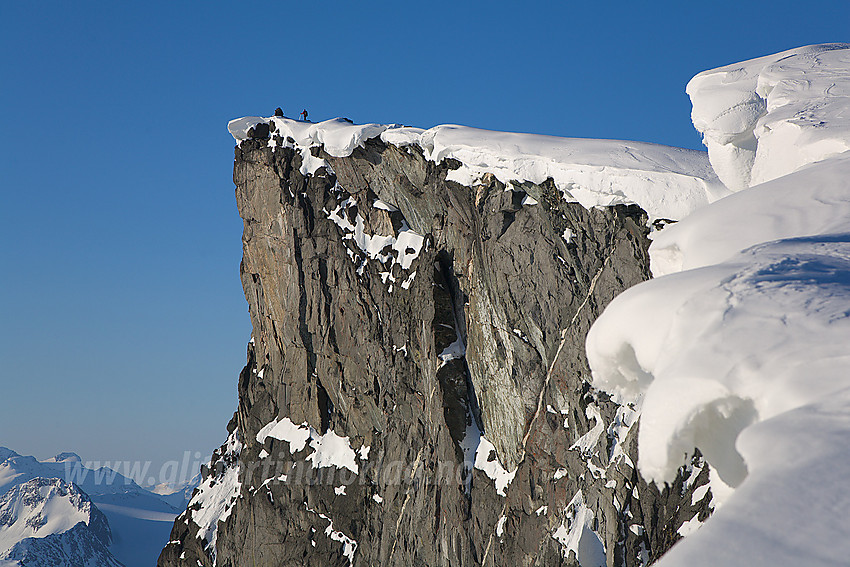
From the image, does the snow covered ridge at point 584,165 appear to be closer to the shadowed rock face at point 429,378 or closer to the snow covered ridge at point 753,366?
the shadowed rock face at point 429,378

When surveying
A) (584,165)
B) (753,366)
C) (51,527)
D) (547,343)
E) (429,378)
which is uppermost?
(51,527)

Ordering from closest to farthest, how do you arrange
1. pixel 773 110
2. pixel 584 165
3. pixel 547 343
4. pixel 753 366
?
pixel 753 366
pixel 773 110
pixel 584 165
pixel 547 343

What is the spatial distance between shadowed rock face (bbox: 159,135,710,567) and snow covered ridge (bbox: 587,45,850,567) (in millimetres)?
9002

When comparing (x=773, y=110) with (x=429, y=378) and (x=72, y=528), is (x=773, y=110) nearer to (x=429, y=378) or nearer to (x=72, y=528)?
(x=429, y=378)

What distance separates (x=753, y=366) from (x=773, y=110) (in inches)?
291

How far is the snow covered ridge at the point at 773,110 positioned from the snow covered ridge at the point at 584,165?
2.64 metres

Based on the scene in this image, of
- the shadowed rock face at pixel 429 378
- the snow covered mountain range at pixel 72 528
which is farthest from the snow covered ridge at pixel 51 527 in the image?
the shadowed rock face at pixel 429 378

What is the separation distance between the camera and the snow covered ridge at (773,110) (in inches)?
A: 287

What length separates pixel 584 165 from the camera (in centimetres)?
1527

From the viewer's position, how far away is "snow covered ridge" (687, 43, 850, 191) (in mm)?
7277

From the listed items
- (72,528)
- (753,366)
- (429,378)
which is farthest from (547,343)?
(72,528)

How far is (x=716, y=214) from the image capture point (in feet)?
14.1

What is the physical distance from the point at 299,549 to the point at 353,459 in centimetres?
383

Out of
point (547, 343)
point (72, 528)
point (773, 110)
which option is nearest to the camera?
point (773, 110)
